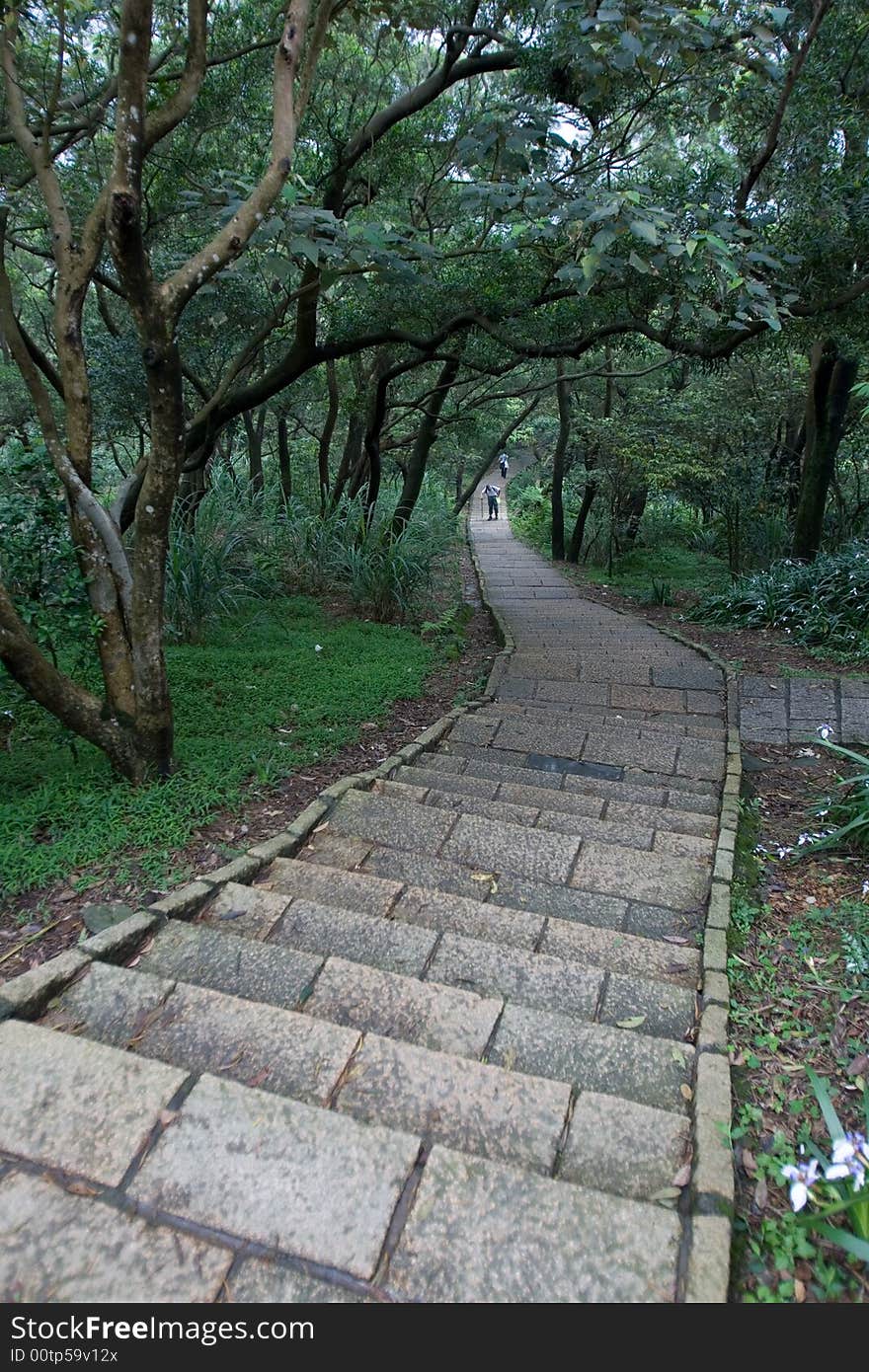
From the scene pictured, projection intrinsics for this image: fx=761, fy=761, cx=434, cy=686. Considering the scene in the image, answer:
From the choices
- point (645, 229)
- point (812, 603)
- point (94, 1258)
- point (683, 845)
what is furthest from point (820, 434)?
point (94, 1258)

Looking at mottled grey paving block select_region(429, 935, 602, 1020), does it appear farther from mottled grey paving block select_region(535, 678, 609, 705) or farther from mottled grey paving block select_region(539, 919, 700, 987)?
mottled grey paving block select_region(535, 678, 609, 705)

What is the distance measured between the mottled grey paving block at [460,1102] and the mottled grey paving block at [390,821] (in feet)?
3.35

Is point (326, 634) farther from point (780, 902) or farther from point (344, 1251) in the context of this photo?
point (344, 1251)

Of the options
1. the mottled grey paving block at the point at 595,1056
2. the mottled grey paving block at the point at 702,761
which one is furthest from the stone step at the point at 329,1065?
the mottled grey paving block at the point at 702,761

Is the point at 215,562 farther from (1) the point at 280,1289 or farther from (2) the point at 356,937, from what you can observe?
(1) the point at 280,1289

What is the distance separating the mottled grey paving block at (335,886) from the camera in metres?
2.14

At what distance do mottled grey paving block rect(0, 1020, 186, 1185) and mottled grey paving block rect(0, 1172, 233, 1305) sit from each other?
82 mm

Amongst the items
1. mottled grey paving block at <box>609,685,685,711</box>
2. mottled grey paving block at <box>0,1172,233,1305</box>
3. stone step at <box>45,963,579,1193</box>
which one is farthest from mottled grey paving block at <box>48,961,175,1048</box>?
mottled grey paving block at <box>609,685,685,711</box>

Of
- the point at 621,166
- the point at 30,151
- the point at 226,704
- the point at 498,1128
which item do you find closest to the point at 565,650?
the point at 226,704

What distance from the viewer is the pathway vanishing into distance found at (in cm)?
108

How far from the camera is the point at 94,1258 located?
3.51 ft

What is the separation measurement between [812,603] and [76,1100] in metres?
6.18

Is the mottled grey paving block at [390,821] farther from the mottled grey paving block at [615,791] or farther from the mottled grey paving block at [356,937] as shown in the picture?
the mottled grey paving block at [615,791]

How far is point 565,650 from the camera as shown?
5684 mm
